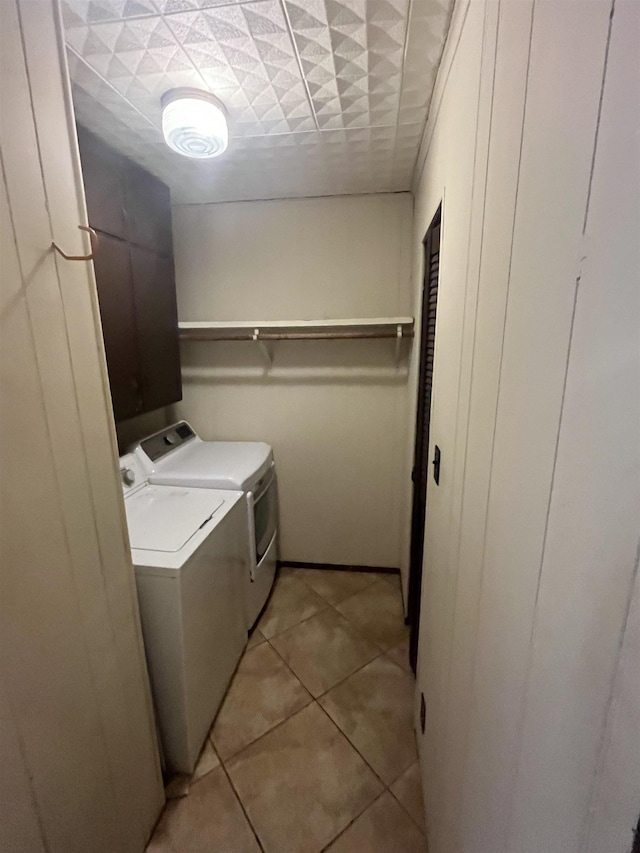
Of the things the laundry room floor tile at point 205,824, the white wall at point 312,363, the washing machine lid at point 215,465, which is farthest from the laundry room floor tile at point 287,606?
the washing machine lid at point 215,465

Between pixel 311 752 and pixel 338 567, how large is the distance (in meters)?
1.28

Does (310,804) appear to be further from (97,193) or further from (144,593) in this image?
(97,193)

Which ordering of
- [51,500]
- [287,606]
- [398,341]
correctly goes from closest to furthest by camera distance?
[51,500], [398,341], [287,606]

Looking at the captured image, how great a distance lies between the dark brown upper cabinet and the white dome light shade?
42 centimetres

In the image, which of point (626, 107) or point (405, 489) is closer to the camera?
point (626, 107)

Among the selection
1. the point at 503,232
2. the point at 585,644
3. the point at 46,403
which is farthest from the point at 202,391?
the point at 585,644

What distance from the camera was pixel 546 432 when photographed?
519 millimetres

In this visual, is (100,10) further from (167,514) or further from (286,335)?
(167,514)

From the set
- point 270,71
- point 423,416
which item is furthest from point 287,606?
point 270,71

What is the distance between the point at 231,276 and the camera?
2.47m

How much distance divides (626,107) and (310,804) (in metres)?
2.02

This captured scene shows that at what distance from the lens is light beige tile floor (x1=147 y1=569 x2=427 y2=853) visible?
1.33m

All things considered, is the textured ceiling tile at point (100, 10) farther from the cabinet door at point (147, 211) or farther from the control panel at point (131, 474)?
the control panel at point (131, 474)

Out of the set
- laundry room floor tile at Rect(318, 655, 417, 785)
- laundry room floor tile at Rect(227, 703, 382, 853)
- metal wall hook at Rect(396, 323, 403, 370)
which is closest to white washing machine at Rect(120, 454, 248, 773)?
laundry room floor tile at Rect(227, 703, 382, 853)
